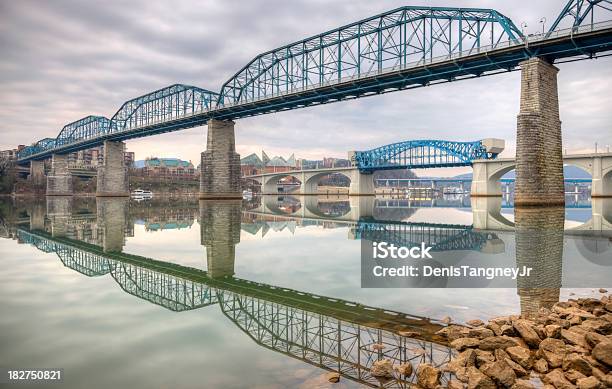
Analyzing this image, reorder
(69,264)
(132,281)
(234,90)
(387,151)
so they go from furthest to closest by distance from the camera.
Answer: (387,151) < (234,90) < (69,264) < (132,281)

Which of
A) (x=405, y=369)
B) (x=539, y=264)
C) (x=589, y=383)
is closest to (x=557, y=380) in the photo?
(x=589, y=383)

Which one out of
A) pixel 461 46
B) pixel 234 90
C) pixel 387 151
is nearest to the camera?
pixel 461 46

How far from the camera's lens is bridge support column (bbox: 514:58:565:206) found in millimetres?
42594

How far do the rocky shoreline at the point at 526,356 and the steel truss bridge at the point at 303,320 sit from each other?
0.37 metres

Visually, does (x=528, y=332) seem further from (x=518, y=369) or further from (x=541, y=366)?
(x=518, y=369)

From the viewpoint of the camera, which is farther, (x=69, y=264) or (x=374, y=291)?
(x=69, y=264)

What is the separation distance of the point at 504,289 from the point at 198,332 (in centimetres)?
865

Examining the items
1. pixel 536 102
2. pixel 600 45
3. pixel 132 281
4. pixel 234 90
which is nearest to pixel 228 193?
pixel 234 90

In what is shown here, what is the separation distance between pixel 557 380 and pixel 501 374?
821 mm

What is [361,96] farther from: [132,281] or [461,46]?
[132,281]

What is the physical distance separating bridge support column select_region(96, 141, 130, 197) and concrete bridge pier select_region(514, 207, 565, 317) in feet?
384

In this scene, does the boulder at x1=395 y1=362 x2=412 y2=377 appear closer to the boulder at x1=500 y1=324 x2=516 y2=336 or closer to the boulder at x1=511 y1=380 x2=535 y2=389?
the boulder at x1=511 y1=380 x2=535 y2=389

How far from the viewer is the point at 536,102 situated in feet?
142

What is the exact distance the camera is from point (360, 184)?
14700 centimetres
